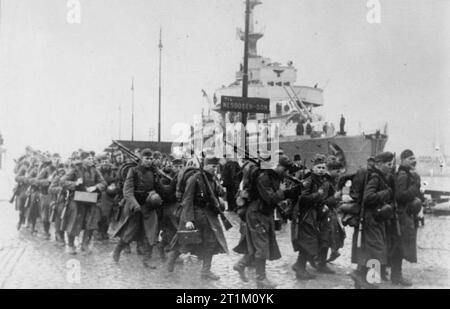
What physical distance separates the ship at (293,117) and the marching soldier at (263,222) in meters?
14.2

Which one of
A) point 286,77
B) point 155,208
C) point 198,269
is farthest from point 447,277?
point 286,77

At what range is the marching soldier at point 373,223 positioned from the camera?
6594 millimetres

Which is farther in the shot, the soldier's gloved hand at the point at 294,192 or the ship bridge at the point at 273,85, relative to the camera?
the ship bridge at the point at 273,85

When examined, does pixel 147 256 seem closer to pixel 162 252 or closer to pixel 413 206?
pixel 162 252

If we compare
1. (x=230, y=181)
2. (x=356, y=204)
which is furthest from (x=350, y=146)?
(x=356, y=204)

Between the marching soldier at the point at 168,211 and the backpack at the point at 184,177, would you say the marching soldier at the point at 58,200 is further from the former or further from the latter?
the backpack at the point at 184,177

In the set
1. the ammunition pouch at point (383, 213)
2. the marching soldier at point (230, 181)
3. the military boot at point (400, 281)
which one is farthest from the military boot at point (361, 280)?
the marching soldier at point (230, 181)

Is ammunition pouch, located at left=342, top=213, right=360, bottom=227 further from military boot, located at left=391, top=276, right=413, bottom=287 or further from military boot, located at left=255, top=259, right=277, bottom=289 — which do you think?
military boot, located at left=255, top=259, right=277, bottom=289

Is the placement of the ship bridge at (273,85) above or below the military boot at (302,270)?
above

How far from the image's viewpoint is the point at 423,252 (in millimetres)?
9398

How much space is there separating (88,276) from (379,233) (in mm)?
4008

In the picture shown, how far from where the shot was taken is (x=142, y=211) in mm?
8188

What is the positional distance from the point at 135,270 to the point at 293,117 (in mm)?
24509
